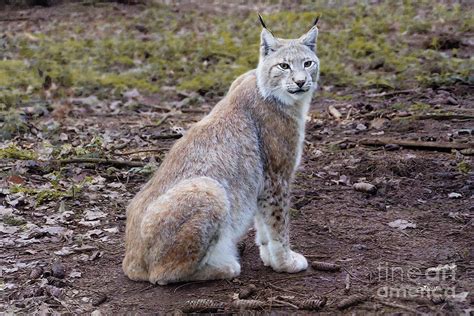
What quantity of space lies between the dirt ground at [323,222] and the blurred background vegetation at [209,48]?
4.34 feet

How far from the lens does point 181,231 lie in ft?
15.4

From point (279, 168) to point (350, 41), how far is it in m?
8.06

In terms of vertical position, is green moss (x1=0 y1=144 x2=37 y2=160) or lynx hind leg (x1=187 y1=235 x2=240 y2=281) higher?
lynx hind leg (x1=187 y1=235 x2=240 y2=281)

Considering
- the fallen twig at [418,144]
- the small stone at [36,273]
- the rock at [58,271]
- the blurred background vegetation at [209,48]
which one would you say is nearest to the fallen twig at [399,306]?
the rock at [58,271]

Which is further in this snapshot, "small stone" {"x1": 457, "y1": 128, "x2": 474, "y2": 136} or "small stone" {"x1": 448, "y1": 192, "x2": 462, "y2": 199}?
"small stone" {"x1": 457, "y1": 128, "x2": 474, "y2": 136}

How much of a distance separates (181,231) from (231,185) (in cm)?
60

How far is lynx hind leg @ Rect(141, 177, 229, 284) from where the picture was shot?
4.72 metres

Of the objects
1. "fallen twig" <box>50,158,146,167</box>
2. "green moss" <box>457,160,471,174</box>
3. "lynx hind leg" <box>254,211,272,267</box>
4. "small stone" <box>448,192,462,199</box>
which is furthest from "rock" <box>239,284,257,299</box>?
"fallen twig" <box>50,158,146,167</box>

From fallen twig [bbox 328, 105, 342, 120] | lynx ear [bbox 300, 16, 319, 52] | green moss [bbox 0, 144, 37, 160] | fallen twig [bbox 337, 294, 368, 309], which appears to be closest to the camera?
fallen twig [bbox 337, 294, 368, 309]

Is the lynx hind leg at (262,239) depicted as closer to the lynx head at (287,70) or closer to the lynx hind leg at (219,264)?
the lynx hind leg at (219,264)

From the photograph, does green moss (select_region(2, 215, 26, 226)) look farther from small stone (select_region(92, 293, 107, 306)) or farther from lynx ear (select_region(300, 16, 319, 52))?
lynx ear (select_region(300, 16, 319, 52))

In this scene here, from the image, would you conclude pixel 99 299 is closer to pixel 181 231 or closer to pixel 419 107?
pixel 181 231

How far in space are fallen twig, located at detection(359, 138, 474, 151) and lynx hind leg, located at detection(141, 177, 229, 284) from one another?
3.31 metres

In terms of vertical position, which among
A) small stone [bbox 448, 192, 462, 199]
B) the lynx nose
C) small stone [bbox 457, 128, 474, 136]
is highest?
the lynx nose
